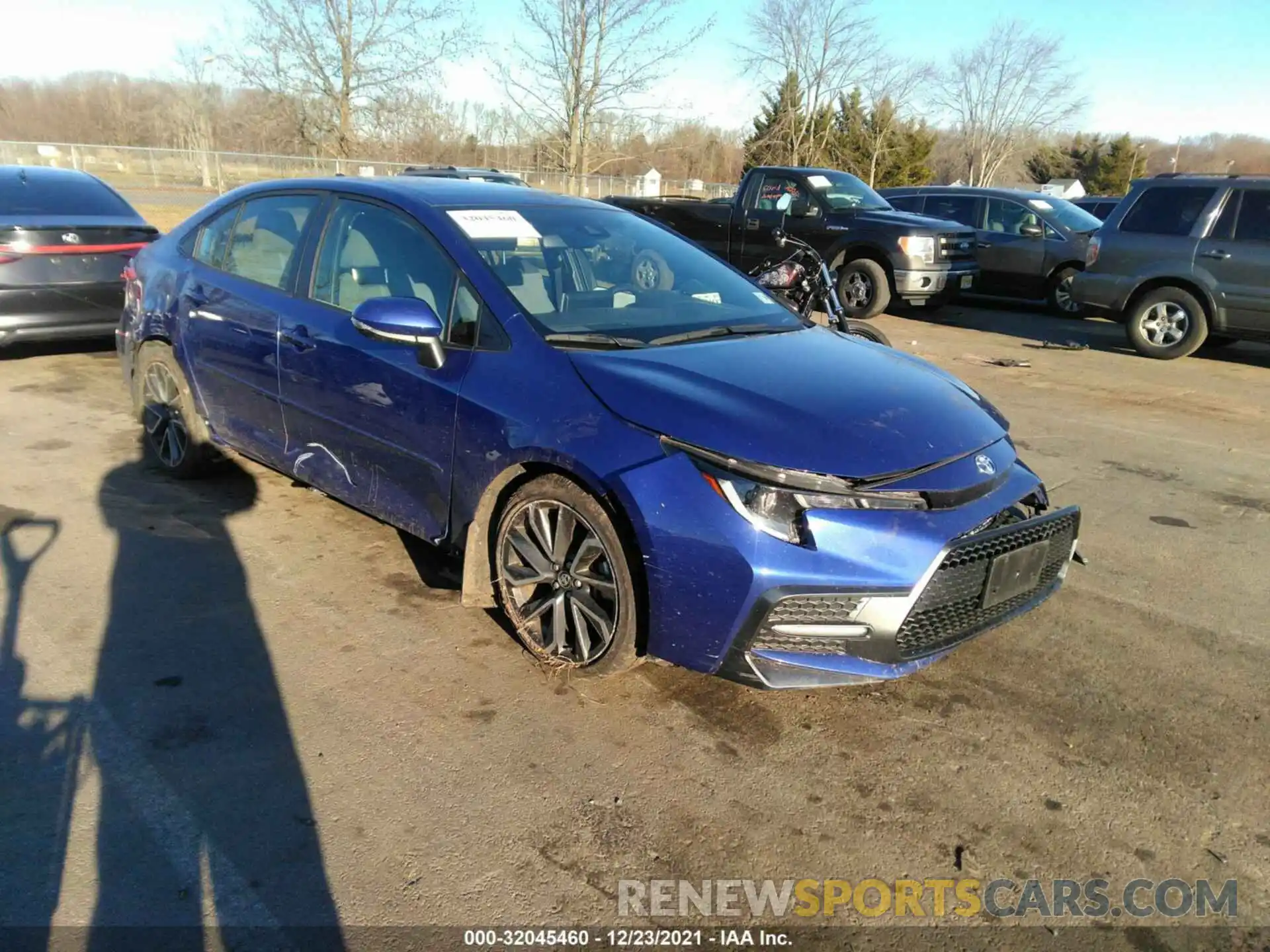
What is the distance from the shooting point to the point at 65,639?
11.1 ft

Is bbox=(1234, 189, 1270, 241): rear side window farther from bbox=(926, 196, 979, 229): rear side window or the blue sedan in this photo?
the blue sedan

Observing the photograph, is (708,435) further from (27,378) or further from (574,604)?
(27,378)

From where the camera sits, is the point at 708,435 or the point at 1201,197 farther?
the point at 1201,197

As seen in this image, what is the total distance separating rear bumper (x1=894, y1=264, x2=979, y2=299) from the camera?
11422 mm

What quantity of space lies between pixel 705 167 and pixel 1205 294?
156ft

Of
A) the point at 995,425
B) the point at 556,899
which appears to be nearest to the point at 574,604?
the point at 556,899

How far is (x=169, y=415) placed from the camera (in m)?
5.04

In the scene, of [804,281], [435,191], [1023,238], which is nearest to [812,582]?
[435,191]

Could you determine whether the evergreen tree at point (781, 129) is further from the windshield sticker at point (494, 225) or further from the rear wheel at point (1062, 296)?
the windshield sticker at point (494, 225)

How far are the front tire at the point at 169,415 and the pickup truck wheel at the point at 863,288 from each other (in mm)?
9046

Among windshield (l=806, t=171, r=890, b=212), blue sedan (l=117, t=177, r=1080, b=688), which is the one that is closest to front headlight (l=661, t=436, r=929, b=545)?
blue sedan (l=117, t=177, r=1080, b=688)

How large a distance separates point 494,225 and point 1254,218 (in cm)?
892

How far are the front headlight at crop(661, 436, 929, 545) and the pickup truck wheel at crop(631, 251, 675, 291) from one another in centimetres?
143

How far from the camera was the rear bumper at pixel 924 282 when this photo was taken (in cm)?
1142
